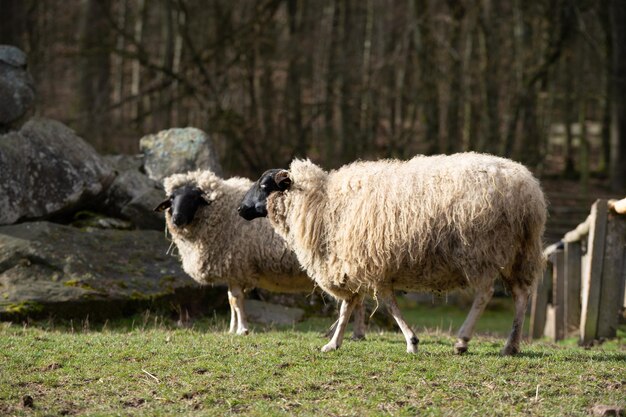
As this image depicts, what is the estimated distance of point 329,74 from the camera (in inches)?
952

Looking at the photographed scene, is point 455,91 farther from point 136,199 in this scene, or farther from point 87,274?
point 87,274

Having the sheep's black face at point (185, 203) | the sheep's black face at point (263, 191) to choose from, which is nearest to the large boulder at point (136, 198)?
the sheep's black face at point (185, 203)

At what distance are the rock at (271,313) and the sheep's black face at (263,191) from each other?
11.2 ft

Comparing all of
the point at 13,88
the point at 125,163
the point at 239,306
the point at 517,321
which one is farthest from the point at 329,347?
the point at 125,163

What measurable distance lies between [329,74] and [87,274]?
1405 cm

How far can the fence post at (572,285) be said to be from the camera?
1202 cm

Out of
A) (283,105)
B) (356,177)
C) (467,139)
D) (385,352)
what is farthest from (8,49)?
(467,139)

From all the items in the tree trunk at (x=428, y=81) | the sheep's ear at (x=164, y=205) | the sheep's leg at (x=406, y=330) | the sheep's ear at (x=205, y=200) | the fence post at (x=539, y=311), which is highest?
the tree trunk at (x=428, y=81)

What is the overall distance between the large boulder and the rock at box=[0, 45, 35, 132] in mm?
1845

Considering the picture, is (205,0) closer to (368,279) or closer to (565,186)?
(565,186)

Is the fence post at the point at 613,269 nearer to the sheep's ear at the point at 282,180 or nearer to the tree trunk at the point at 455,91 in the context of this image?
the sheep's ear at the point at 282,180

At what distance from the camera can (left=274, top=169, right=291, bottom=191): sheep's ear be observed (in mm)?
8781

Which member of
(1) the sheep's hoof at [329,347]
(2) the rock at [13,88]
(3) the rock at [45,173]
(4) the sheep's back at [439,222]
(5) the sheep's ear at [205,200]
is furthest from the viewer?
(2) the rock at [13,88]

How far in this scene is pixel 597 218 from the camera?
33.4 ft
